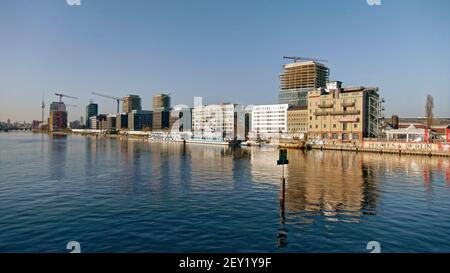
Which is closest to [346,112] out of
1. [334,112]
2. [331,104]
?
[334,112]

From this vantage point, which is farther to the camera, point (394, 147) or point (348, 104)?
point (348, 104)

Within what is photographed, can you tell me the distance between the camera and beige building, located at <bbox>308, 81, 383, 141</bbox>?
156875 mm

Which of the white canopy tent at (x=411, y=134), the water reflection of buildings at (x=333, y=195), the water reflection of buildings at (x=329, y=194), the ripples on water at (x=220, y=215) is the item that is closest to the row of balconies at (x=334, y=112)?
the white canopy tent at (x=411, y=134)

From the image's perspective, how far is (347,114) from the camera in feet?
526

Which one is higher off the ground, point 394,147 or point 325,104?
point 325,104

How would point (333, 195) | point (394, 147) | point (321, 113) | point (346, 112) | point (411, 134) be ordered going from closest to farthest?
point (333, 195)
point (394, 147)
point (411, 134)
point (346, 112)
point (321, 113)

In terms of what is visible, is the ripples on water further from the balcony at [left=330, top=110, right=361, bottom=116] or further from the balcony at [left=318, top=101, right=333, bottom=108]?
the balcony at [left=318, top=101, right=333, bottom=108]

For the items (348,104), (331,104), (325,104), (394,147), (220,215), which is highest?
(325,104)

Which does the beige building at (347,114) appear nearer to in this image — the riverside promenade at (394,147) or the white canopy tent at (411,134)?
the riverside promenade at (394,147)

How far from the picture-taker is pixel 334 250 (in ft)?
75.5

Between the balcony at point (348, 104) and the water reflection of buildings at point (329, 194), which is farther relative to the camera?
the balcony at point (348, 104)

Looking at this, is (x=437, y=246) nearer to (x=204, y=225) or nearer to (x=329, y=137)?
(x=204, y=225)

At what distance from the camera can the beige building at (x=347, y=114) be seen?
157 metres

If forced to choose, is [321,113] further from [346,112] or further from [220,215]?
[220,215]
